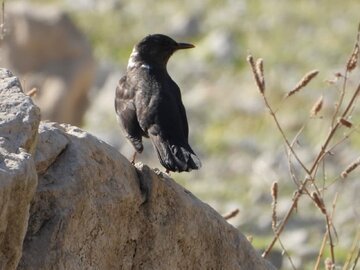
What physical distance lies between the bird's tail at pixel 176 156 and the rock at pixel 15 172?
5.74ft

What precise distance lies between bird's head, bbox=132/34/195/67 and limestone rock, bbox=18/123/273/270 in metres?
2.36

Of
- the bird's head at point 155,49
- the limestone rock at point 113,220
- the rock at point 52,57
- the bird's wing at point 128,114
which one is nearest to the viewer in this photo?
the limestone rock at point 113,220

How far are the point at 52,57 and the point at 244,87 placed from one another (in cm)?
419

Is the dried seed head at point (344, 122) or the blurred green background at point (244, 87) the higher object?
the blurred green background at point (244, 87)

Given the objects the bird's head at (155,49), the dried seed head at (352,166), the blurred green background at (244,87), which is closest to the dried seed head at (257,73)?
the dried seed head at (352,166)

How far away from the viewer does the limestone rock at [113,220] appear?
5.14 m

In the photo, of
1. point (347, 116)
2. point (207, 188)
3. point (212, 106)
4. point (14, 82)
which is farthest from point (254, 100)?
point (14, 82)

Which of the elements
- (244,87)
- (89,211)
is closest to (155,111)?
(89,211)

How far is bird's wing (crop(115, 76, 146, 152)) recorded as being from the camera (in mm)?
7609

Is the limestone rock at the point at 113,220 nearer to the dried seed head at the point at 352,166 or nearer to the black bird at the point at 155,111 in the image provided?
the dried seed head at the point at 352,166

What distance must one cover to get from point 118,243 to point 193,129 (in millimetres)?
14859

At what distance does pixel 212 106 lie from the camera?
70.2 feet

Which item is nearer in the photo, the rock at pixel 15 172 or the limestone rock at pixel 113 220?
the rock at pixel 15 172

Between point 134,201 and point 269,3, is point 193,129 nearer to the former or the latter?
point 269,3
